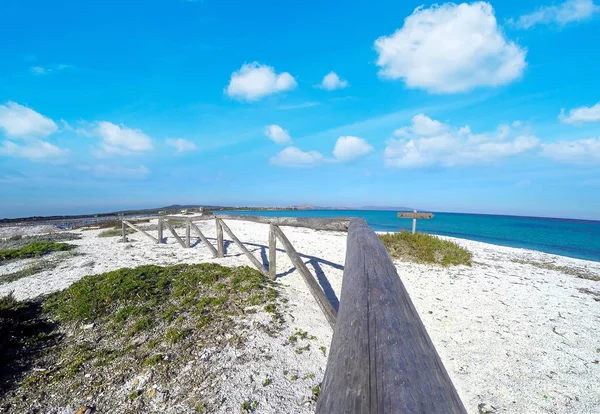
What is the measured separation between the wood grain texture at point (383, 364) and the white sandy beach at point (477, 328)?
2.00 meters

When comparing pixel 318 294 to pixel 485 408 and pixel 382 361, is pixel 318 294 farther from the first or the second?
pixel 382 361

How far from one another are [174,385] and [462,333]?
4.47 m

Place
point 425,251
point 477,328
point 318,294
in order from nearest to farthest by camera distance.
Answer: point 318,294 → point 477,328 → point 425,251

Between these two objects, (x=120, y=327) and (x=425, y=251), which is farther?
(x=425, y=251)

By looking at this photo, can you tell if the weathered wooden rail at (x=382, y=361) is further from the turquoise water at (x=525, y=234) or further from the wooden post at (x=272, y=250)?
the turquoise water at (x=525, y=234)

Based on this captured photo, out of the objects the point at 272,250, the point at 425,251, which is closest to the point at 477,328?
the point at 272,250

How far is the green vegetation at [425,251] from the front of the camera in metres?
8.96

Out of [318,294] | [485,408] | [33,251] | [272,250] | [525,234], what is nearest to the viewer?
[485,408]

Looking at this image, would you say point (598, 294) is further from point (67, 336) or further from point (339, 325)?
point (67, 336)

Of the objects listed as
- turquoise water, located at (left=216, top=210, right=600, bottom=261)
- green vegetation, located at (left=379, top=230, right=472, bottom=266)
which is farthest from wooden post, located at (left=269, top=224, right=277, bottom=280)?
turquoise water, located at (left=216, top=210, right=600, bottom=261)

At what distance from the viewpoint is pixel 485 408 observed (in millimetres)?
2855

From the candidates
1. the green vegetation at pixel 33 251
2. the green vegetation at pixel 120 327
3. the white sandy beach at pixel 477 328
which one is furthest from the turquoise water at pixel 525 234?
the green vegetation at pixel 33 251

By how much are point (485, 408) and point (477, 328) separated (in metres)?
2.05

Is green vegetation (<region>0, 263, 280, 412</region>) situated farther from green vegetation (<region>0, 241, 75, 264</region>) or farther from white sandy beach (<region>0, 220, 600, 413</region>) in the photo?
green vegetation (<region>0, 241, 75, 264</region>)
